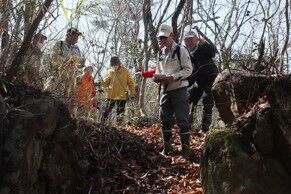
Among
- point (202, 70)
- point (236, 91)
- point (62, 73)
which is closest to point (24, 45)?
point (62, 73)

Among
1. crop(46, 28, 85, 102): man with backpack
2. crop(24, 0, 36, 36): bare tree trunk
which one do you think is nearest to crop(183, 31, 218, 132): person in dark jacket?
crop(46, 28, 85, 102): man with backpack

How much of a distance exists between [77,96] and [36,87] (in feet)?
1.86

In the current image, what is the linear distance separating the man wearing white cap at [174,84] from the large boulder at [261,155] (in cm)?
191

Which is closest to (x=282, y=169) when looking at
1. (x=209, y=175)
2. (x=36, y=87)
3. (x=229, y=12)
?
(x=209, y=175)

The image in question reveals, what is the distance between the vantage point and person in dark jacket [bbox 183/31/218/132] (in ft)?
24.9

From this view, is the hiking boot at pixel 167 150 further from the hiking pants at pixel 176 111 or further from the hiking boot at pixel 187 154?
the hiking boot at pixel 187 154

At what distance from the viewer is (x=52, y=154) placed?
5.02 m

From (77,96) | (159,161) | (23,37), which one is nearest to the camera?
(23,37)

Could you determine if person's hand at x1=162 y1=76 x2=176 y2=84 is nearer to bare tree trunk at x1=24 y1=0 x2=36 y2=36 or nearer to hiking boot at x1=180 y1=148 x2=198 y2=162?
hiking boot at x1=180 y1=148 x2=198 y2=162

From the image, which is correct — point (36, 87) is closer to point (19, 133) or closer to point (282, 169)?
point (19, 133)

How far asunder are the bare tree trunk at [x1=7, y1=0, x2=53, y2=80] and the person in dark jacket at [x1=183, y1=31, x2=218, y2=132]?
327cm

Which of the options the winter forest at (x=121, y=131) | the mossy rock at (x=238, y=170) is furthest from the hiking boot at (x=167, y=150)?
the mossy rock at (x=238, y=170)

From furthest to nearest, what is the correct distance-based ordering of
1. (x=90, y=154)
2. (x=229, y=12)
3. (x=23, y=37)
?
(x=229, y=12), (x=90, y=154), (x=23, y=37)

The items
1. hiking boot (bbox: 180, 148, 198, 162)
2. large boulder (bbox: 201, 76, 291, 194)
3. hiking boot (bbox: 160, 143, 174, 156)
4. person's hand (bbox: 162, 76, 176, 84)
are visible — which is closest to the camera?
large boulder (bbox: 201, 76, 291, 194)
